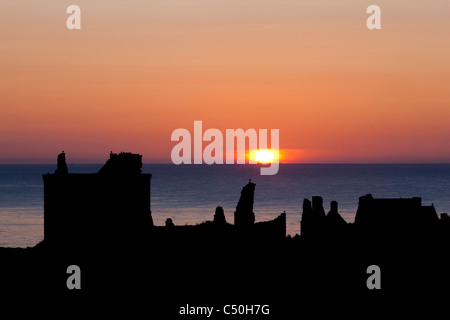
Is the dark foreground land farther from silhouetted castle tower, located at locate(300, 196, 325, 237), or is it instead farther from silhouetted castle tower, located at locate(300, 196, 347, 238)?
silhouetted castle tower, located at locate(300, 196, 325, 237)

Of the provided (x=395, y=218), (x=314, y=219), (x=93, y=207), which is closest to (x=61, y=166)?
(x=93, y=207)

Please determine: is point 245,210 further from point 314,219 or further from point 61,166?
point 61,166

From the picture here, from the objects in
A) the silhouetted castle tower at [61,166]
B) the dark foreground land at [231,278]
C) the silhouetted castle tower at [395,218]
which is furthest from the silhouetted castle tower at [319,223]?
the silhouetted castle tower at [61,166]

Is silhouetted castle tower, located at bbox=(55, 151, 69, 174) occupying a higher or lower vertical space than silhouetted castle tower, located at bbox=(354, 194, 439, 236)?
higher

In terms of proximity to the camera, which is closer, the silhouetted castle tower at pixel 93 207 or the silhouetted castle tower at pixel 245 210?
the silhouetted castle tower at pixel 245 210

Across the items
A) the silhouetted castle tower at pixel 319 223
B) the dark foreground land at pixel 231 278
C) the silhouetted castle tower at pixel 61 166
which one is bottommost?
the dark foreground land at pixel 231 278

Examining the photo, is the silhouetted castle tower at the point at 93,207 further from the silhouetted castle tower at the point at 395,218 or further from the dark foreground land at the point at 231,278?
the silhouetted castle tower at the point at 395,218

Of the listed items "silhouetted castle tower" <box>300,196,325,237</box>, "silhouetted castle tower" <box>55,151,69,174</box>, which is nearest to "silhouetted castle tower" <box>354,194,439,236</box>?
"silhouetted castle tower" <box>300,196,325,237</box>

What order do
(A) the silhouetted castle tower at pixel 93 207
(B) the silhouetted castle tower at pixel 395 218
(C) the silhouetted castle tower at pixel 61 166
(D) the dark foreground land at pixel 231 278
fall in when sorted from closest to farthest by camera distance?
(D) the dark foreground land at pixel 231 278 → (A) the silhouetted castle tower at pixel 93 207 → (C) the silhouetted castle tower at pixel 61 166 → (B) the silhouetted castle tower at pixel 395 218

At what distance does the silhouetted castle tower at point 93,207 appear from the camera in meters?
45.8

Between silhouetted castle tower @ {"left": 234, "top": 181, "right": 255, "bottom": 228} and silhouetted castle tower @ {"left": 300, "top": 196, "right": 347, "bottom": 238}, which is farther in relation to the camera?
silhouetted castle tower @ {"left": 300, "top": 196, "right": 347, "bottom": 238}

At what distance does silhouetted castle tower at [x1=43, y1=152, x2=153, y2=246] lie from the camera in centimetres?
4583
